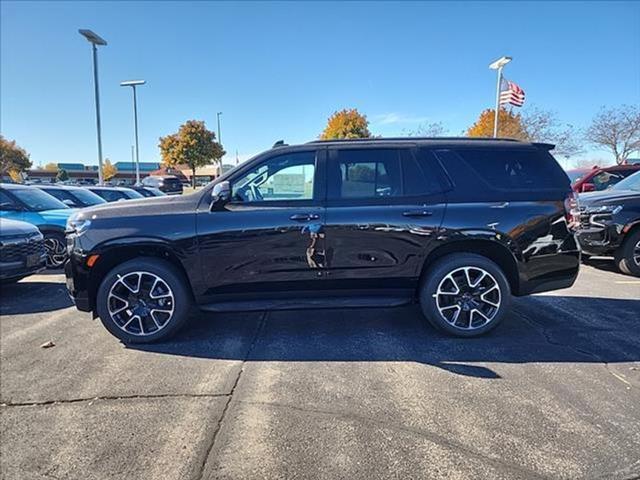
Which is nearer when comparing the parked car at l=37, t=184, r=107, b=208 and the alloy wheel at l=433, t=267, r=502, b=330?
the alloy wheel at l=433, t=267, r=502, b=330

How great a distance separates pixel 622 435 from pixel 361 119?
112 ft

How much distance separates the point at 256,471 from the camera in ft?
7.45

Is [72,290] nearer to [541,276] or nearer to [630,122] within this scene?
[541,276]

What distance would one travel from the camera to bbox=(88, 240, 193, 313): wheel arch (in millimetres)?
3920

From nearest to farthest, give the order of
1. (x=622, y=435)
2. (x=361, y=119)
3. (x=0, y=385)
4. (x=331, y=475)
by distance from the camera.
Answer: (x=331, y=475), (x=622, y=435), (x=0, y=385), (x=361, y=119)

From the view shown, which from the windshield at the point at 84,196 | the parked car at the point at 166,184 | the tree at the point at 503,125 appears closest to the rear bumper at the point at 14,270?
the windshield at the point at 84,196

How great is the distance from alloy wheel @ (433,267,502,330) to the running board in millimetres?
396

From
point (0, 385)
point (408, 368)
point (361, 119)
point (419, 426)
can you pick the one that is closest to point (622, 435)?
point (419, 426)

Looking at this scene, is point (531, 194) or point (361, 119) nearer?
point (531, 194)

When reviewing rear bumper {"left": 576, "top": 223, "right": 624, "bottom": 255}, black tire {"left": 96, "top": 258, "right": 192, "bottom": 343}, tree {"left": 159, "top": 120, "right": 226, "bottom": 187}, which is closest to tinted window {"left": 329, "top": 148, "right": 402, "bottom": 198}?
black tire {"left": 96, "top": 258, "right": 192, "bottom": 343}

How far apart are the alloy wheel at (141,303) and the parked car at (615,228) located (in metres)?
6.16

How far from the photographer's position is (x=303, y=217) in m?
3.89

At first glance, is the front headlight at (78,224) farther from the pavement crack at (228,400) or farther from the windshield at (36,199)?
the windshield at (36,199)

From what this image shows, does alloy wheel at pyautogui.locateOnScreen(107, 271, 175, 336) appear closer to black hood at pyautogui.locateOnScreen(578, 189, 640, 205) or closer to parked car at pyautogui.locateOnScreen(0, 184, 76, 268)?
parked car at pyautogui.locateOnScreen(0, 184, 76, 268)
